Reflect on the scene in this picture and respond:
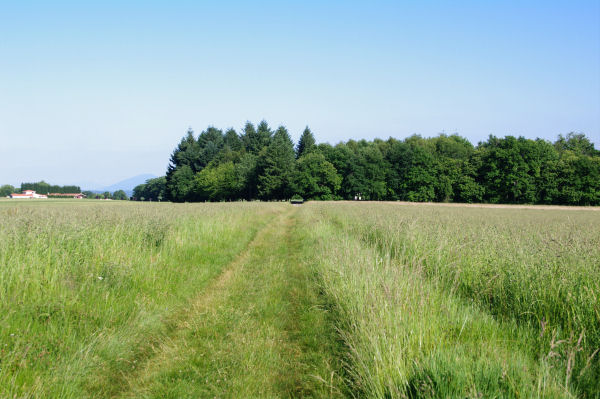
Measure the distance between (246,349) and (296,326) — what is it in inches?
46.4

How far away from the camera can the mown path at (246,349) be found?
3.62 metres

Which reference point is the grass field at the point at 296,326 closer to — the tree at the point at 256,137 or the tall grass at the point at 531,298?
the tall grass at the point at 531,298

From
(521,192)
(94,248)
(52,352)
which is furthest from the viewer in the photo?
(521,192)

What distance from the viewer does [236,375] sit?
3828mm

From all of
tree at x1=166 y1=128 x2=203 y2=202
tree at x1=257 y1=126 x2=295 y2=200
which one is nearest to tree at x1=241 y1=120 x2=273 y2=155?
tree at x1=166 y1=128 x2=203 y2=202

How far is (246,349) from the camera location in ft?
14.5

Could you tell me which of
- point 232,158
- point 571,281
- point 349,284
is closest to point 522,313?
point 571,281

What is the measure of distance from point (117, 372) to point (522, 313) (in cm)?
559

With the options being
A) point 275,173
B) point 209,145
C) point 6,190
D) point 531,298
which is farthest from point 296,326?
point 6,190

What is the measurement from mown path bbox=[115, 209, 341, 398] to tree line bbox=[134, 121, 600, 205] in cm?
6555

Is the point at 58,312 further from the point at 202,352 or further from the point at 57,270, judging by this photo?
the point at 202,352

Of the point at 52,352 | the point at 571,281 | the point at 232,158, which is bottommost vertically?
the point at 52,352

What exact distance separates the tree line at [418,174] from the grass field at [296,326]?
216ft

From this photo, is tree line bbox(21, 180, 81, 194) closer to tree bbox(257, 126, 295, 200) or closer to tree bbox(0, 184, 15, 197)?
tree bbox(0, 184, 15, 197)
